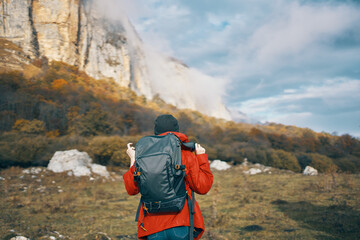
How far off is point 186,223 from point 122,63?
5327 cm

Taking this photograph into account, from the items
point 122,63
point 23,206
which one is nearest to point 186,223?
point 23,206

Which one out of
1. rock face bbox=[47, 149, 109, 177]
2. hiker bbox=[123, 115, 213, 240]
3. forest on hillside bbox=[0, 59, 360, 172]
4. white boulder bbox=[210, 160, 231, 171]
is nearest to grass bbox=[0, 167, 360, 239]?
rock face bbox=[47, 149, 109, 177]

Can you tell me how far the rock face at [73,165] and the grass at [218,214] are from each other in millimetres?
3124

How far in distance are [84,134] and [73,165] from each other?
30.5 ft

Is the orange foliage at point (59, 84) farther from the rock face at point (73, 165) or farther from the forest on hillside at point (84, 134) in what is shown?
the rock face at point (73, 165)

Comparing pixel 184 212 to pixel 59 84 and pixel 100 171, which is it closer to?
pixel 100 171

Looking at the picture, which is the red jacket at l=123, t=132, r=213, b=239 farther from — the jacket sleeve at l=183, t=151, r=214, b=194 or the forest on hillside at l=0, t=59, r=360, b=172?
the forest on hillside at l=0, t=59, r=360, b=172

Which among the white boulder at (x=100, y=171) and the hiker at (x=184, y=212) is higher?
the hiker at (x=184, y=212)

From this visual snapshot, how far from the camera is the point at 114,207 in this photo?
314 inches

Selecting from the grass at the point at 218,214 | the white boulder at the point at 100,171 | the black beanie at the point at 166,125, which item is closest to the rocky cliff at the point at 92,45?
the white boulder at the point at 100,171

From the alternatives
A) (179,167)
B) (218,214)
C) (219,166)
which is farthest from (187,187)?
(219,166)

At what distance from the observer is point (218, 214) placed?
6828 millimetres

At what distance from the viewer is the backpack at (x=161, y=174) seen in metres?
1.66

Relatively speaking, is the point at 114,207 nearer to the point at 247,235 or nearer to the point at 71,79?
the point at 247,235
